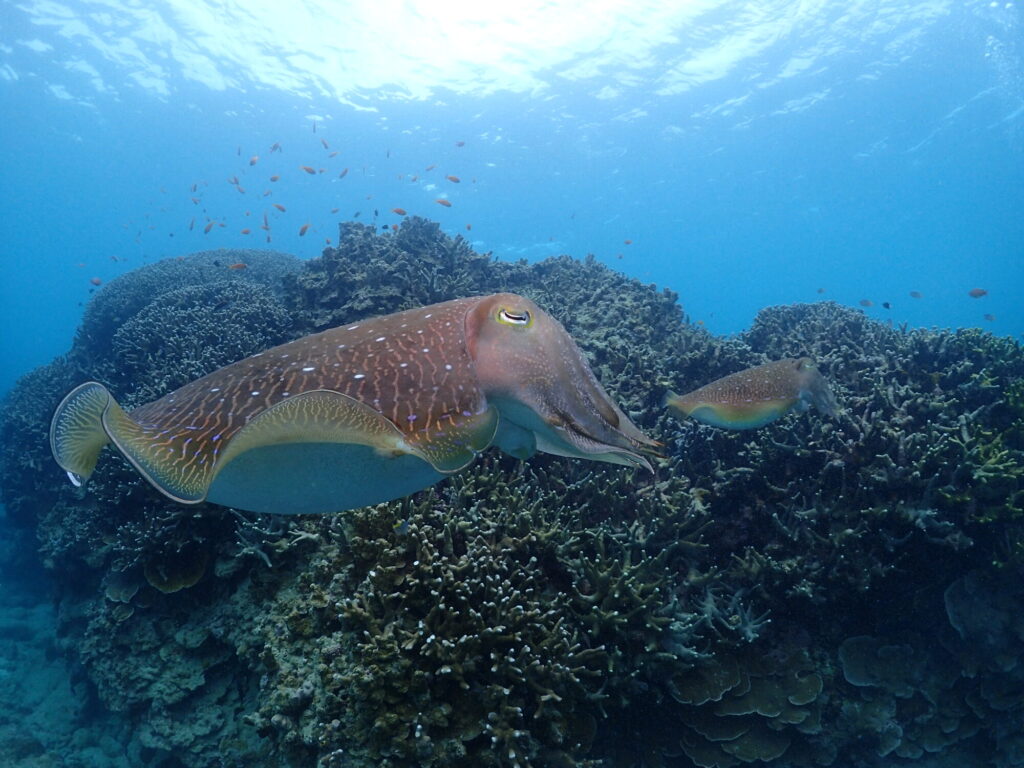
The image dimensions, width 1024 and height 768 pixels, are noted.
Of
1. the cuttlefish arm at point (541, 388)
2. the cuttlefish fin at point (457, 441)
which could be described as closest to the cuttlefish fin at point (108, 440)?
the cuttlefish fin at point (457, 441)

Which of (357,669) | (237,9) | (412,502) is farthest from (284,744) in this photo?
(237,9)

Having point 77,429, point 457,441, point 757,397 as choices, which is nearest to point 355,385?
point 457,441

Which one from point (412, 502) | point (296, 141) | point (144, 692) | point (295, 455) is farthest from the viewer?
point (296, 141)

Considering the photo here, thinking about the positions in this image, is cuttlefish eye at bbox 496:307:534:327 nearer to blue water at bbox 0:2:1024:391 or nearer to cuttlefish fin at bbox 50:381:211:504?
cuttlefish fin at bbox 50:381:211:504

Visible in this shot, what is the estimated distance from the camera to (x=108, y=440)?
6.82 feet

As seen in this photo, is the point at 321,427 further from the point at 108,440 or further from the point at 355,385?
the point at 108,440

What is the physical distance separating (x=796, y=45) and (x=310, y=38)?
102 feet

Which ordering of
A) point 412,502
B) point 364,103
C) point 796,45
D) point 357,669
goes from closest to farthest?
point 357,669, point 412,502, point 796,45, point 364,103

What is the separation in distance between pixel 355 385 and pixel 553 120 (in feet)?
151

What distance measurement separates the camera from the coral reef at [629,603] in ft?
11.7

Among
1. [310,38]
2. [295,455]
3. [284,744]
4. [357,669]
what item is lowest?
[284,744]

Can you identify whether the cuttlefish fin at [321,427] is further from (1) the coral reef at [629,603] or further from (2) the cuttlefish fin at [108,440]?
(1) the coral reef at [629,603]

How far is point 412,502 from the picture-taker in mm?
4520

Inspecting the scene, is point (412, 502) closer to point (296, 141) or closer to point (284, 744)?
point (284, 744)
